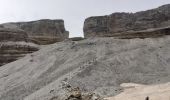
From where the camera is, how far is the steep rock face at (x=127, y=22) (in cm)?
4094

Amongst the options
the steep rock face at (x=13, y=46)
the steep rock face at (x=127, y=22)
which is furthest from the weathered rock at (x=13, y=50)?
the steep rock face at (x=127, y=22)

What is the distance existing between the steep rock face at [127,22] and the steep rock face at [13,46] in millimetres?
8422

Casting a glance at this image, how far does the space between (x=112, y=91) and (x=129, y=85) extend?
0.92 metres

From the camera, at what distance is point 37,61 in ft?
79.6

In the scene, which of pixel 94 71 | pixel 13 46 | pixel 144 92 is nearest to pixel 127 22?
pixel 13 46

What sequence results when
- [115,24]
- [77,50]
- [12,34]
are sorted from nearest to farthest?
[77,50]
[12,34]
[115,24]

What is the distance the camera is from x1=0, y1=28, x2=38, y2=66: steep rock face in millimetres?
30875

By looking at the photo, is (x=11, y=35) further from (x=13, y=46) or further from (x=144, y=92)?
(x=144, y=92)

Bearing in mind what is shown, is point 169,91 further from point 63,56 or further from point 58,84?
point 63,56

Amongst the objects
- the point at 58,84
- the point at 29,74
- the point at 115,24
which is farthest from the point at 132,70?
the point at 115,24

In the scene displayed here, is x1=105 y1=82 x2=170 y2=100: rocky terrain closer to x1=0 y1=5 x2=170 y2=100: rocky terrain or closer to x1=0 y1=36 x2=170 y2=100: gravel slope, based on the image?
x1=0 y1=5 x2=170 y2=100: rocky terrain

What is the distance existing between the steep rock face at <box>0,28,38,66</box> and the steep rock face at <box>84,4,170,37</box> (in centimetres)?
842

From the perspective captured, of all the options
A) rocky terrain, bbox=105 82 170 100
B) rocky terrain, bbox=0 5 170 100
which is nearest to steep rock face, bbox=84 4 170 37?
rocky terrain, bbox=0 5 170 100

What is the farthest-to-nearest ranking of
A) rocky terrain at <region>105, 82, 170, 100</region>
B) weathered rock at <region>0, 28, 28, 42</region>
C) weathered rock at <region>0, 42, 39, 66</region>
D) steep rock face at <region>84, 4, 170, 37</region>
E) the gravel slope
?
steep rock face at <region>84, 4, 170, 37</region> → weathered rock at <region>0, 28, 28, 42</region> → weathered rock at <region>0, 42, 39, 66</region> → the gravel slope → rocky terrain at <region>105, 82, 170, 100</region>
